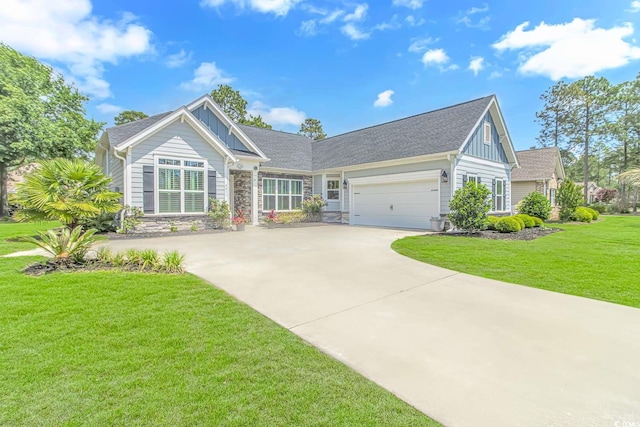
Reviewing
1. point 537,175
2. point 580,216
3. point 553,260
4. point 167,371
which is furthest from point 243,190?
point 537,175

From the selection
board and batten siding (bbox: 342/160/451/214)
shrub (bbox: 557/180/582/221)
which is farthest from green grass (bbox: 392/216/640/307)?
shrub (bbox: 557/180/582/221)

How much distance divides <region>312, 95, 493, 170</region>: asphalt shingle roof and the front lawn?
1184 cm

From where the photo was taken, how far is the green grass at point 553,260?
500cm

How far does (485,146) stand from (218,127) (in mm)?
13068

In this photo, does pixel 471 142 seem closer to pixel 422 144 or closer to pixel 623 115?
pixel 422 144

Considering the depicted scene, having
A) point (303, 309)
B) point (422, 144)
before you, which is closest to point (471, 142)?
point (422, 144)

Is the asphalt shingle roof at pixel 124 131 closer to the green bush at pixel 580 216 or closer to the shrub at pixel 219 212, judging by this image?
the shrub at pixel 219 212

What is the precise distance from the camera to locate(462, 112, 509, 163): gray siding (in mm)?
13789

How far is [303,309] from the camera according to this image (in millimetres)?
4039

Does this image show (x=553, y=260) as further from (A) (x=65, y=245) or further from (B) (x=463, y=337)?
(A) (x=65, y=245)

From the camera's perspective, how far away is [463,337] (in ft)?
10.6

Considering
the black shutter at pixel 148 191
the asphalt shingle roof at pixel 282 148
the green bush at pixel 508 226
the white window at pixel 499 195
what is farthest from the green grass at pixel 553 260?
the asphalt shingle roof at pixel 282 148

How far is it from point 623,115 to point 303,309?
42845 millimetres

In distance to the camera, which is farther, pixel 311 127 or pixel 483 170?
pixel 311 127
